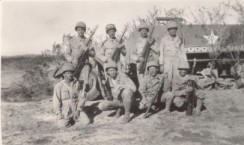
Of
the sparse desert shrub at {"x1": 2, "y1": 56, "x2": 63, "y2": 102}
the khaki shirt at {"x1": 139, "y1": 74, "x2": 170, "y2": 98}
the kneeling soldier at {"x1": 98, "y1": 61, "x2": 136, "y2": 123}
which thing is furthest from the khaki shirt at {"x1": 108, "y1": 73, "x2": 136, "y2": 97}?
the sparse desert shrub at {"x1": 2, "y1": 56, "x2": 63, "y2": 102}

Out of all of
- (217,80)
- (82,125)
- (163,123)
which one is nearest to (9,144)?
(82,125)

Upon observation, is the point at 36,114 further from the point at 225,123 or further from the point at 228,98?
the point at 228,98

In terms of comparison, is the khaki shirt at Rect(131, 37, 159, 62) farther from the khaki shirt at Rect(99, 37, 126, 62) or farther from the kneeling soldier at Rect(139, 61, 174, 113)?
the kneeling soldier at Rect(139, 61, 174, 113)

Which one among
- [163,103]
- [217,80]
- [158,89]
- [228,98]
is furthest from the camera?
[217,80]

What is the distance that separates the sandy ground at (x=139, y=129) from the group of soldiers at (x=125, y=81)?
11.4 inches

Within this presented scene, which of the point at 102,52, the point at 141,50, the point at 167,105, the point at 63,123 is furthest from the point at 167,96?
the point at 63,123

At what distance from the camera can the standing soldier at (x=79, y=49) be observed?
6.79m

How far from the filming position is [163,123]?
5.71 metres

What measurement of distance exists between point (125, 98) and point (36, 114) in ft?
8.09

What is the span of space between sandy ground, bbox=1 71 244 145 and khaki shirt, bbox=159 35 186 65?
132 centimetres

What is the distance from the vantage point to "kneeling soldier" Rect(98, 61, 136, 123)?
19.2ft

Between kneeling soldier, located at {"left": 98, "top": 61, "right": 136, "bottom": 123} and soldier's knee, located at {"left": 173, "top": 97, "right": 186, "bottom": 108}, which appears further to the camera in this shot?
soldier's knee, located at {"left": 173, "top": 97, "right": 186, "bottom": 108}

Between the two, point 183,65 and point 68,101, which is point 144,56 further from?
point 68,101

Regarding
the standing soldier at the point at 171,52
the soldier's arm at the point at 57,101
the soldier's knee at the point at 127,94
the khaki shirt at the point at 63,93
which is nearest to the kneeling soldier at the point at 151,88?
the soldier's knee at the point at 127,94
